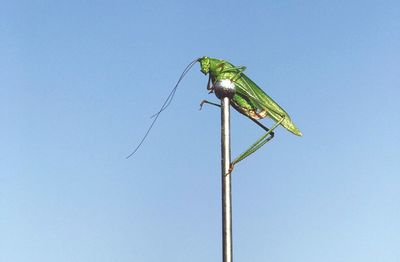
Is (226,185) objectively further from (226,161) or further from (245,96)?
(245,96)

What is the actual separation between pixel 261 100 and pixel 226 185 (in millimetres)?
893

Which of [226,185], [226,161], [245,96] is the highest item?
[245,96]

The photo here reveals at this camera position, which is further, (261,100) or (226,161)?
(261,100)

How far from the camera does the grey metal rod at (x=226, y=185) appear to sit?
2.79m

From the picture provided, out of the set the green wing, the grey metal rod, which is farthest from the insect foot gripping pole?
the green wing

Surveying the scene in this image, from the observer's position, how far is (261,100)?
3.58 meters

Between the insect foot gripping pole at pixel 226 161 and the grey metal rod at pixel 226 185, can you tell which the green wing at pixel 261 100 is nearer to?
the insect foot gripping pole at pixel 226 161

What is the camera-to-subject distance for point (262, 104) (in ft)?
11.8

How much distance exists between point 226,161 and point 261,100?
0.77 m

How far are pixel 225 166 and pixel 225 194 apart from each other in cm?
17

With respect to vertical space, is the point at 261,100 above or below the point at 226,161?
above

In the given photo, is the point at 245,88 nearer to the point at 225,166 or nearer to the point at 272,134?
the point at 272,134

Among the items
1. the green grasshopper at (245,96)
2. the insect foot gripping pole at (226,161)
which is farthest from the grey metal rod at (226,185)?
the green grasshopper at (245,96)

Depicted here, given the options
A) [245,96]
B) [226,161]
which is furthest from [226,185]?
[245,96]
